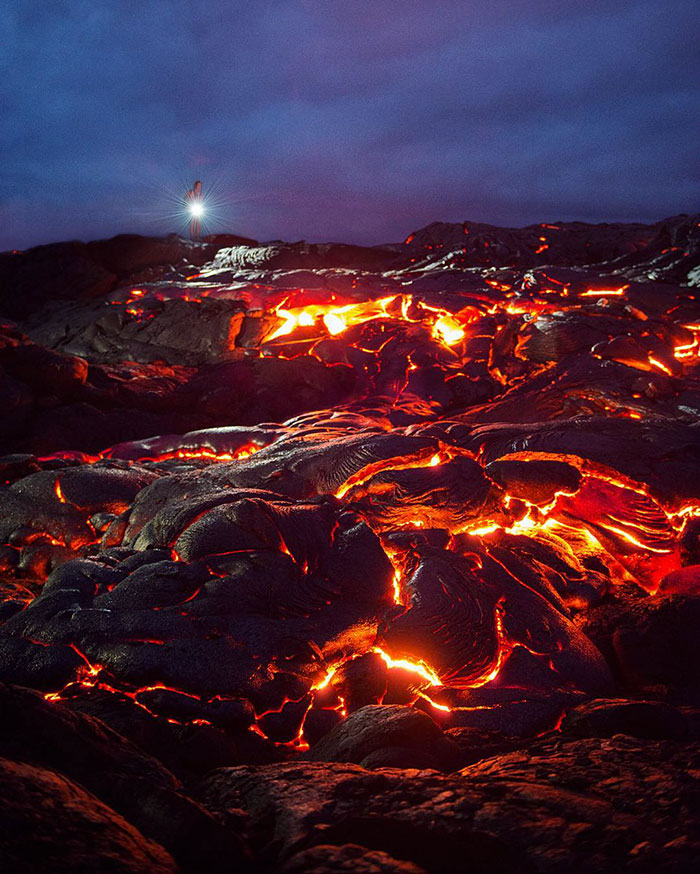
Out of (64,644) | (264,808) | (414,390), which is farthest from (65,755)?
(414,390)

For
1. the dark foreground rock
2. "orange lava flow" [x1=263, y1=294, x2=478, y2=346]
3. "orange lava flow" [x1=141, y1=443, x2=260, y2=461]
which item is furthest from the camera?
"orange lava flow" [x1=263, y1=294, x2=478, y2=346]

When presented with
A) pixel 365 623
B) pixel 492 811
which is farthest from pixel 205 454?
pixel 492 811

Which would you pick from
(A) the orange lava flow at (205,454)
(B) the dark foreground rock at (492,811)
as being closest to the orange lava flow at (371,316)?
(A) the orange lava flow at (205,454)

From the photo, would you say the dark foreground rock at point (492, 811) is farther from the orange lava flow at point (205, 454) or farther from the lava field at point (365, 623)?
the orange lava flow at point (205, 454)

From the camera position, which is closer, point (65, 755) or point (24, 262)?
point (65, 755)

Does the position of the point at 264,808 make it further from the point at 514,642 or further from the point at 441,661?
the point at 514,642

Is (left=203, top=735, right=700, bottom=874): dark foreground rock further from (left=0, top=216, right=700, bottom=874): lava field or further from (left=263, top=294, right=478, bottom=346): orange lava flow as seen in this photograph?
(left=263, top=294, right=478, bottom=346): orange lava flow

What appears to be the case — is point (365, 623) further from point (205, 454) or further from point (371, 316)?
point (371, 316)

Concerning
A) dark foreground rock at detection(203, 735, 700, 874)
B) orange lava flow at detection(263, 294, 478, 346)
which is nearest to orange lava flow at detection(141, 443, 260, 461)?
orange lava flow at detection(263, 294, 478, 346)
